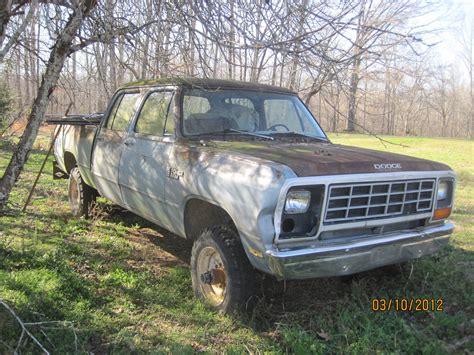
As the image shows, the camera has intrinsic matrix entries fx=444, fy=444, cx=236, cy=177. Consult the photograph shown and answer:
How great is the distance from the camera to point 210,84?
4324 millimetres

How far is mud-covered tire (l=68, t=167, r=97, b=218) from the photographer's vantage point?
6.11 m

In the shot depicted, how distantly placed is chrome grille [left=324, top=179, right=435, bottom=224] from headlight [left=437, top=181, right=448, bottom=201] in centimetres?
17

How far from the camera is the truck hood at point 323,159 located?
3082mm

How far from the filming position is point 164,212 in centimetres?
419

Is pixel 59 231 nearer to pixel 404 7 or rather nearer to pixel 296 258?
pixel 296 258

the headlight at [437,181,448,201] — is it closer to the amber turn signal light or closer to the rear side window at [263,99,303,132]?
the amber turn signal light

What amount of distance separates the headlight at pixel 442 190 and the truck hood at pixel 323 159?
14 centimetres

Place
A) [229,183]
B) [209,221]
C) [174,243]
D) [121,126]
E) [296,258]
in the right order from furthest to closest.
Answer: [174,243]
[121,126]
[209,221]
[229,183]
[296,258]

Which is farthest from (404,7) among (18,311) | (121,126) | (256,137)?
(18,311)

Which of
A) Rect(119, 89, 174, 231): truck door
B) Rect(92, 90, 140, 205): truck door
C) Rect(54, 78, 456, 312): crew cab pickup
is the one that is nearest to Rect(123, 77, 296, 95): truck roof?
Rect(54, 78, 456, 312): crew cab pickup

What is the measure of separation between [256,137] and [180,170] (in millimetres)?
852

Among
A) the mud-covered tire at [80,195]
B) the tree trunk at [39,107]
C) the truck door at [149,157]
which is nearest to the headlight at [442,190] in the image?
the truck door at [149,157]

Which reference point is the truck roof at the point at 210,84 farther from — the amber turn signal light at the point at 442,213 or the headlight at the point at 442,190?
the amber turn signal light at the point at 442,213

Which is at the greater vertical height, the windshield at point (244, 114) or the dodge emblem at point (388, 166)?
the windshield at point (244, 114)
